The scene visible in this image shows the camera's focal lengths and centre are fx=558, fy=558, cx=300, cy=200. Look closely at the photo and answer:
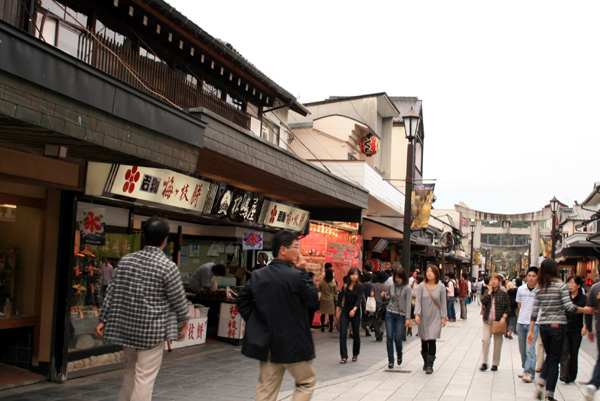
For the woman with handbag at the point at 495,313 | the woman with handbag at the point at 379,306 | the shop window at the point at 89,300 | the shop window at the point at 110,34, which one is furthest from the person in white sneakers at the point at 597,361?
the shop window at the point at 110,34

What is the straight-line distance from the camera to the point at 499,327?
999 centimetres

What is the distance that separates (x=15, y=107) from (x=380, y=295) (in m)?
10.9

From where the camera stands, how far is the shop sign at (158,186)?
843cm

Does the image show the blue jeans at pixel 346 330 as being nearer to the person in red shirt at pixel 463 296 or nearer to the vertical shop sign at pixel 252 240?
the vertical shop sign at pixel 252 240

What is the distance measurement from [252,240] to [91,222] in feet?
20.1

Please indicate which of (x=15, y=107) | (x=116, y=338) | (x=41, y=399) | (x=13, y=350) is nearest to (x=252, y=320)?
(x=116, y=338)

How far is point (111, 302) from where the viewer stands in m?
5.07

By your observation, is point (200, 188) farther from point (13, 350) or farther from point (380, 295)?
point (380, 295)

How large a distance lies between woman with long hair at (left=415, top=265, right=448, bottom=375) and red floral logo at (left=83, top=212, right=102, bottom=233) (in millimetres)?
5678

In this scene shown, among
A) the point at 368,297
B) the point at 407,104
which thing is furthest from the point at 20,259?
the point at 407,104

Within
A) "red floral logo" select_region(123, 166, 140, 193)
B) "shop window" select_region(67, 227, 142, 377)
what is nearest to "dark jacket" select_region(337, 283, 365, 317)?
"shop window" select_region(67, 227, 142, 377)

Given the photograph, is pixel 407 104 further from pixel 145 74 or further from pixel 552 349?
pixel 552 349

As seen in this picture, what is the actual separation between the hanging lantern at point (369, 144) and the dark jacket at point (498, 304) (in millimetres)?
16832

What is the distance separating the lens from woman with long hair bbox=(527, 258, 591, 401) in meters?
7.38
